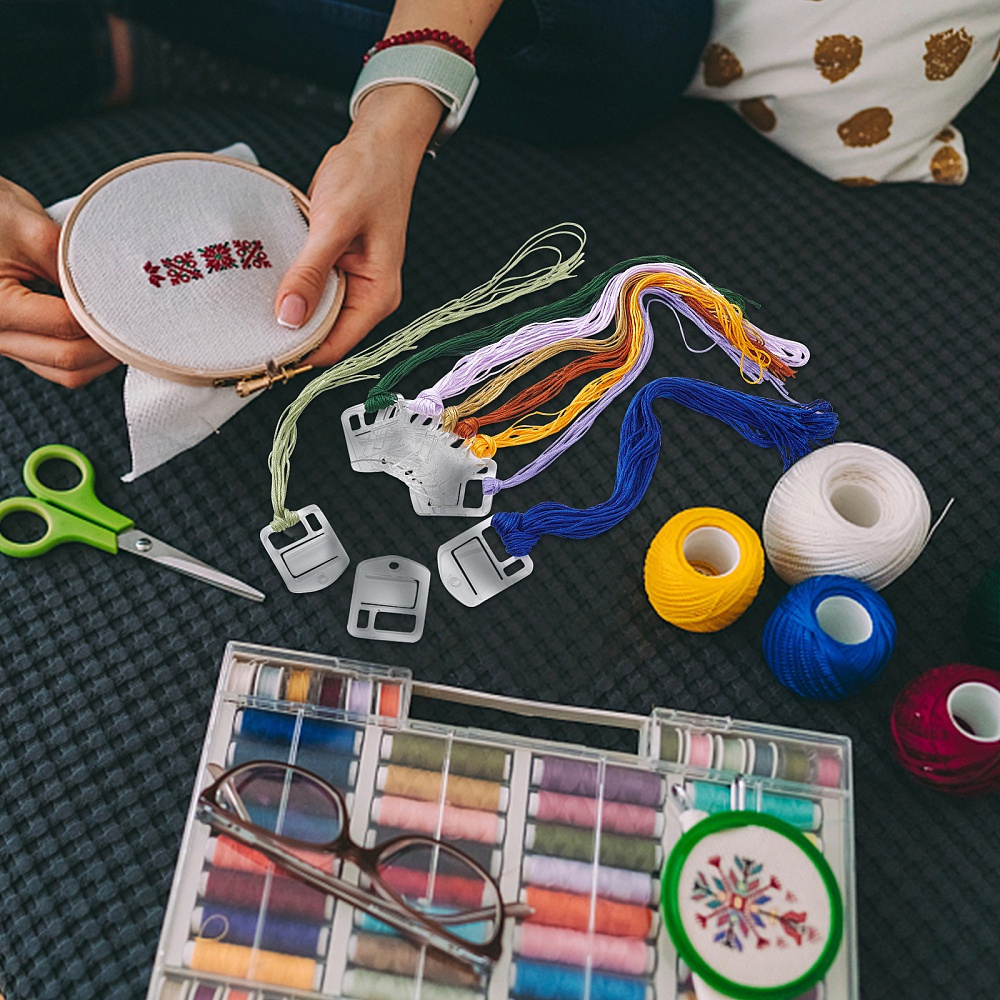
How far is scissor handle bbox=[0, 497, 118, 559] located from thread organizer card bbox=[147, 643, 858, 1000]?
0.15m

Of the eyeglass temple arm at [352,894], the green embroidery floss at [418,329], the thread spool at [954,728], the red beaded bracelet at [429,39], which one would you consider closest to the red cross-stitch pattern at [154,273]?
the green embroidery floss at [418,329]

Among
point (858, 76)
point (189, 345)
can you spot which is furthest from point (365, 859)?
point (858, 76)

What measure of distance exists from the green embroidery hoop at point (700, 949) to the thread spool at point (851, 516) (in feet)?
0.57

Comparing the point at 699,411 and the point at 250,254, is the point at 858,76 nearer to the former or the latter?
the point at 699,411

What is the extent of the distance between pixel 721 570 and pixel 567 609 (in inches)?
4.6

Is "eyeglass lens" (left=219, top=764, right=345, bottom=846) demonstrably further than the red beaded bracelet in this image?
No

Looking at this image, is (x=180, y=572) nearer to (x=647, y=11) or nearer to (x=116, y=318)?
(x=116, y=318)

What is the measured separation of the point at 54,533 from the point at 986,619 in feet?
2.19

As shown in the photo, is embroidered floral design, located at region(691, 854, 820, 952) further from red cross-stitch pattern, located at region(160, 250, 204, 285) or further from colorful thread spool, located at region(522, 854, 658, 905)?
red cross-stitch pattern, located at region(160, 250, 204, 285)

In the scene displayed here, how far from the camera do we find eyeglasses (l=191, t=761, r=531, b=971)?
23.4 inches

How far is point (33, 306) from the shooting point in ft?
2.29

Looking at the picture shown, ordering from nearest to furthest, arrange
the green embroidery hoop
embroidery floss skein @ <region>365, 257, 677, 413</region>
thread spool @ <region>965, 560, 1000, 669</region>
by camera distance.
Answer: the green embroidery hoop → thread spool @ <region>965, 560, 1000, 669</region> → embroidery floss skein @ <region>365, 257, 677, 413</region>

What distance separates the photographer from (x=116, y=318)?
0.69 metres

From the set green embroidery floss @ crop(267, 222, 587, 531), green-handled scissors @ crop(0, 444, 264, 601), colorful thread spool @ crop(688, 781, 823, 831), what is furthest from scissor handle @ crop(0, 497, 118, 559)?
colorful thread spool @ crop(688, 781, 823, 831)
